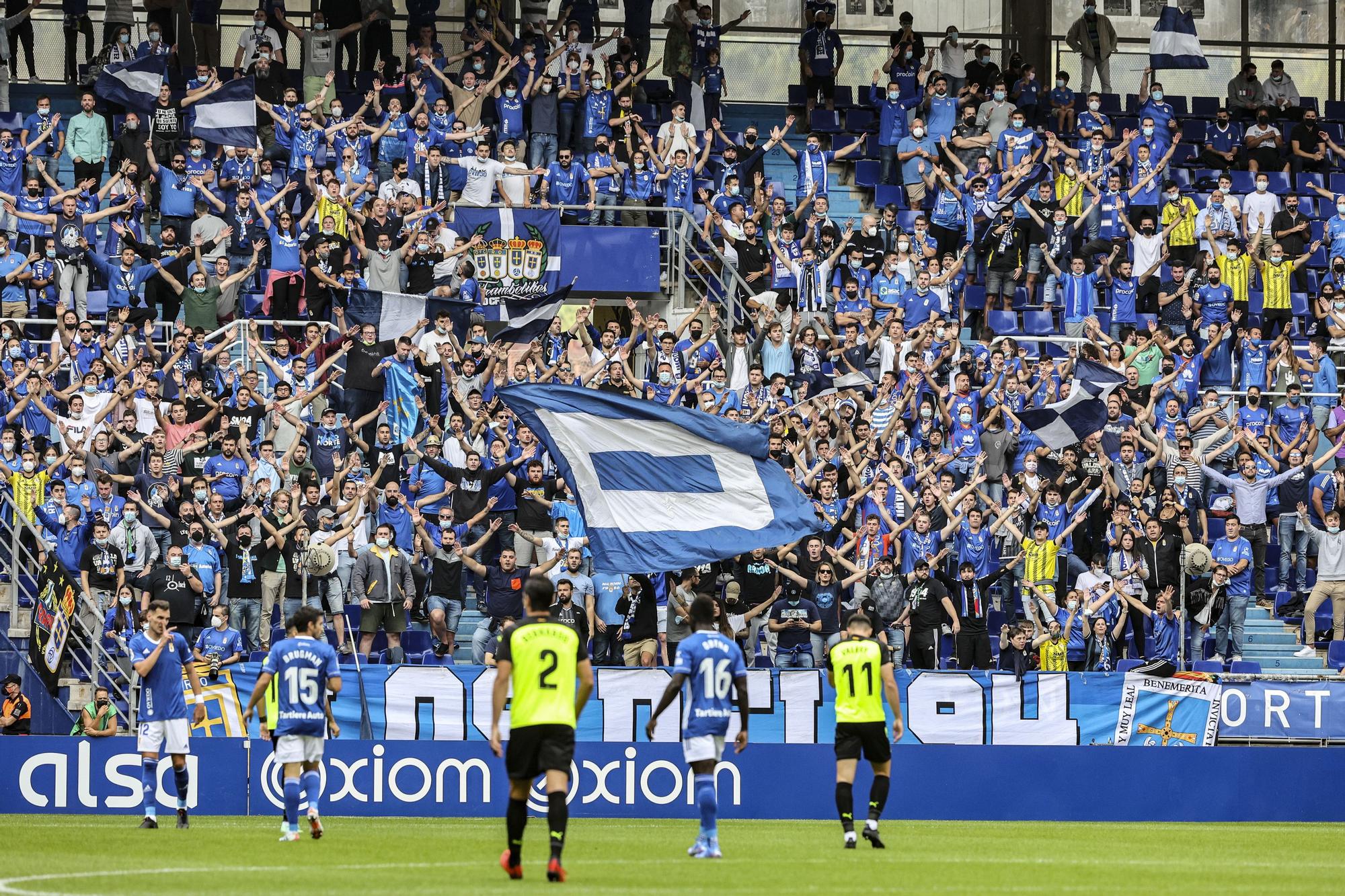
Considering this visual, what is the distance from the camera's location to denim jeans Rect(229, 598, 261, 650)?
2366cm

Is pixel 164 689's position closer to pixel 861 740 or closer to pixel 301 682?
pixel 301 682

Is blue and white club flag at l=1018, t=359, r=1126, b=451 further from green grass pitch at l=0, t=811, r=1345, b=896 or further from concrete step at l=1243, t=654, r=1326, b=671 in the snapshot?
green grass pitch at l=0, t=811, r=1345, b=896

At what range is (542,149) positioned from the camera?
3106 cm

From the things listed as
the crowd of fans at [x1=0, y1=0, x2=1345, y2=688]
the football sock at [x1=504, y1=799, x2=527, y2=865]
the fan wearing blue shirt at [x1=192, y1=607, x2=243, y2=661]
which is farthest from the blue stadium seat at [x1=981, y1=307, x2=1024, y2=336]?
the football sock at [x1=504, y1=799, x2=527, y2=865]

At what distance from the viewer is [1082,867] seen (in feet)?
49.2

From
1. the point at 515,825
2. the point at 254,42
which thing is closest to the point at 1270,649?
the point at 515,825

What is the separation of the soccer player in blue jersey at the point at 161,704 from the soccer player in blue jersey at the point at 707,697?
5163mm

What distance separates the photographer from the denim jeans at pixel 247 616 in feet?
77.6

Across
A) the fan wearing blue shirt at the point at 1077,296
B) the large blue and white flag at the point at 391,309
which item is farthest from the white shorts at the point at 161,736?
the fan wearing blue shirt at the point at 1077,296

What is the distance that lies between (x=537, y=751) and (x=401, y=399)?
538 inches

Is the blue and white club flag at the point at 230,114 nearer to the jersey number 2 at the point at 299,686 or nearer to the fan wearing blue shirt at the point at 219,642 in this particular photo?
the fan wearing blue shirt at the point at 219,642

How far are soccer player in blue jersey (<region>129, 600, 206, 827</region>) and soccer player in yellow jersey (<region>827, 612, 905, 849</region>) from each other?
225 inches

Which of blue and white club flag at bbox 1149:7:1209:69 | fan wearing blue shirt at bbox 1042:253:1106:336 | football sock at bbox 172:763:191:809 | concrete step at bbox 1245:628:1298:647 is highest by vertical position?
blue and white club flag at bbox 1149:7:1209:69

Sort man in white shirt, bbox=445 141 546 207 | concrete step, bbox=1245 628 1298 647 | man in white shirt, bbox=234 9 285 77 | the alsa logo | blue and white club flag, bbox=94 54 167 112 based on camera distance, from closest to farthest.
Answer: the alsa logo < concrete step, bbox=1245 628 1298 647 < man in white shirt, bbox=445 141 546 207 < blue and white club flag, bbox=94 54 167 112 < man in white shirt, bbox=234 9 285 77
